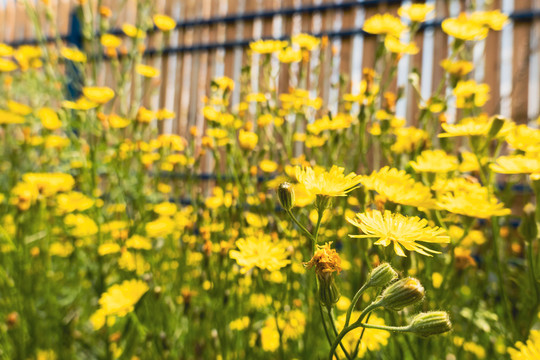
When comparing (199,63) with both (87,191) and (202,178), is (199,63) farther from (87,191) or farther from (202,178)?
(87,191)

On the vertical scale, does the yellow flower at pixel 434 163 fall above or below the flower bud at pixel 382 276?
above

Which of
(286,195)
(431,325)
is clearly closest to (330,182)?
(286,195)

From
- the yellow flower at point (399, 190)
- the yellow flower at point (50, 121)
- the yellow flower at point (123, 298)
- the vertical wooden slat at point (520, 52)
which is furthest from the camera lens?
the vertical wooden slat at point (520, 52)

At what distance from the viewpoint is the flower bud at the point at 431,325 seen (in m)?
0.34

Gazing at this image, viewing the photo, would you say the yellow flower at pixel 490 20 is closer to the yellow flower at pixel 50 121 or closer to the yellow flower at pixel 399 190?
the yellow flower at pixel 399 190

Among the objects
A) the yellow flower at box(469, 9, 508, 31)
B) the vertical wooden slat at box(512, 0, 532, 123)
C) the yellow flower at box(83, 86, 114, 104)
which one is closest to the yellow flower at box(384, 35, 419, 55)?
the yellow flower at box(469, 9, 508, 31)

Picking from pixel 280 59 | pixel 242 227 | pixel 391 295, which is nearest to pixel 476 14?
pixel 280 59

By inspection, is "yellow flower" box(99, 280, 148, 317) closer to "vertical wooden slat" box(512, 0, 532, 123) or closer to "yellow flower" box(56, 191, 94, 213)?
"yellow flower" box(56, 191, 94, 213)

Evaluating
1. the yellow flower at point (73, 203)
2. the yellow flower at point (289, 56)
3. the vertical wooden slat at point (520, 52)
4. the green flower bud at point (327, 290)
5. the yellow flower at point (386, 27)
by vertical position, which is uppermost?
the vertical wooden slat at point (520, 52)

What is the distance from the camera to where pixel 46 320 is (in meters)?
1.07

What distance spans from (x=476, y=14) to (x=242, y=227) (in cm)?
65

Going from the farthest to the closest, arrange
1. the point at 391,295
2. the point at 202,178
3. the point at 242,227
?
the point at 202,178 < the point at 242,227 < the point at 391,295

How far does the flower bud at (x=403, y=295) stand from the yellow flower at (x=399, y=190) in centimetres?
16

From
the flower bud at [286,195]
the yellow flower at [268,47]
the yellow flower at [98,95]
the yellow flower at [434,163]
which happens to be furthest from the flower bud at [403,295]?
the yellow flower at [98,95]
